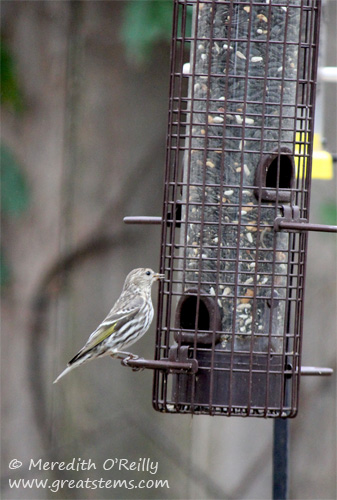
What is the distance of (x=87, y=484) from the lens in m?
8.30

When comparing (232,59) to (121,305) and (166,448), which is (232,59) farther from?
(166,448)

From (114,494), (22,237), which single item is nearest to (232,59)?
(22,237)

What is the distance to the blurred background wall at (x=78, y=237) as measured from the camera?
7.99m

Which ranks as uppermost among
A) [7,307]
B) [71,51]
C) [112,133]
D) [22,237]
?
[71,51]

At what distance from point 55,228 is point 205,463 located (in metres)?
2.47

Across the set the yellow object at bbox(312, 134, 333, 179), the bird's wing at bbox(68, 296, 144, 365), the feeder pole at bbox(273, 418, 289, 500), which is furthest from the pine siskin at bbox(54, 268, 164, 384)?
the yellow object at bbox(312, 134, 333, 179)

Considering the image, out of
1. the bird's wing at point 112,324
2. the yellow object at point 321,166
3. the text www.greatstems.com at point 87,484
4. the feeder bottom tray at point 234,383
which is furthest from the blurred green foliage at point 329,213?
the text www.greatstems.com at point 87,484

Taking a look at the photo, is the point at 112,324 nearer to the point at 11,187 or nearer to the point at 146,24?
the point at 11,187

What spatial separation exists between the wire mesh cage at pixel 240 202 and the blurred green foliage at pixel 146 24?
1.42 metres

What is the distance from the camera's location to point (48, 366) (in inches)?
320

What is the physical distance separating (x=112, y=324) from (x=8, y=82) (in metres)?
2.88

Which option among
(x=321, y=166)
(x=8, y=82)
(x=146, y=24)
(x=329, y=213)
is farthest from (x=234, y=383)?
(x=8, y=82)

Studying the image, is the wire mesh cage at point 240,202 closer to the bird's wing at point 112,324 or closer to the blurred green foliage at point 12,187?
the bird's wing at point 112,324

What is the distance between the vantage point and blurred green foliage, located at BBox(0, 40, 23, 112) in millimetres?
7754
